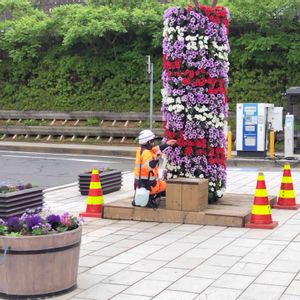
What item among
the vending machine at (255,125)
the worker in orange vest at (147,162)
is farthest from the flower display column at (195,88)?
the vending machine at (255,125)

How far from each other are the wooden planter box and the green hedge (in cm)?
1933

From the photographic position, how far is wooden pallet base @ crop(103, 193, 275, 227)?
28.6 ft

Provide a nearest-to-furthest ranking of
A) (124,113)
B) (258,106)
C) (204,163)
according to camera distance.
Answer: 1. (204,163)
2. (258,106)
3. (124,113)

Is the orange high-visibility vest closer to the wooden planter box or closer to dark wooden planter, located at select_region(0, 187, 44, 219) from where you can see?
dark wooden planter, located at select_region(0, 187, 44, 219)

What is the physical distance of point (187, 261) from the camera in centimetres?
670

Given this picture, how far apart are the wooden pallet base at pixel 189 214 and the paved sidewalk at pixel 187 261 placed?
0.51 feet

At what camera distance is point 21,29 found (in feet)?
94.7

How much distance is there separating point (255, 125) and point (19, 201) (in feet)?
37.7

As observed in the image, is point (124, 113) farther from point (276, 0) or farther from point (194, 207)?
point (194, 207)

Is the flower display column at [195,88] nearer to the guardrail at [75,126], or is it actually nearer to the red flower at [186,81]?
the red flower at [186,81]

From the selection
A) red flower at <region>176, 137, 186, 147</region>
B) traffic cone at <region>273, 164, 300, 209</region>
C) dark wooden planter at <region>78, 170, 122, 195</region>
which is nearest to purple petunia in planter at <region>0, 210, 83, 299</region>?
red flower at <region>176, 137, 186, 147</region>

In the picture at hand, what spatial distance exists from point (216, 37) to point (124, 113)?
1692cm

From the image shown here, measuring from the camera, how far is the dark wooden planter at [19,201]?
29.3 ft

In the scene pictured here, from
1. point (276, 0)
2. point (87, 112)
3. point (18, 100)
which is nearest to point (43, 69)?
point (18, 100)
